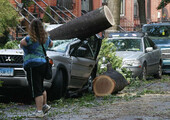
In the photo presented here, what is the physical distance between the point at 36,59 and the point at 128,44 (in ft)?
28.3

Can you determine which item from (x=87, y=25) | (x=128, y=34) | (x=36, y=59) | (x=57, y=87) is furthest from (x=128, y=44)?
(x=36, y=59)

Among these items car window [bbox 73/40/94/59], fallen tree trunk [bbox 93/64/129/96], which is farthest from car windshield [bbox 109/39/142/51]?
fallen tree trunk [bbox 93/64/129/96]

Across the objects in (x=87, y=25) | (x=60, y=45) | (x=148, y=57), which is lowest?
(x=148, y=57)

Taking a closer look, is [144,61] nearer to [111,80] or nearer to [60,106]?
[111,80]

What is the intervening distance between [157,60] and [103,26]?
632 centimetres

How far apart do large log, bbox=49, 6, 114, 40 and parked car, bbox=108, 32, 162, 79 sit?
3.58 meters

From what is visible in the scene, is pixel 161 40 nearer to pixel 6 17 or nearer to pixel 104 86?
pixel 6 17

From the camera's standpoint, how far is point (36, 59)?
27.2 ft

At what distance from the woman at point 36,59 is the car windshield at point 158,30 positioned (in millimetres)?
13214

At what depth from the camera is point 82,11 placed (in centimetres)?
3434

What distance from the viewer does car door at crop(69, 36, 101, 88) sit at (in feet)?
36.0

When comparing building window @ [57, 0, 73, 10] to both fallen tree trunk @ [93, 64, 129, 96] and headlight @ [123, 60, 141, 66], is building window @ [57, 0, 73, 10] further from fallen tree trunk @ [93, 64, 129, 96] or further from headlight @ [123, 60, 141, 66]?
fallen tree trunk @ [93, 64, 129, 96]

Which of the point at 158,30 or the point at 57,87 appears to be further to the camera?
the point at 158,30

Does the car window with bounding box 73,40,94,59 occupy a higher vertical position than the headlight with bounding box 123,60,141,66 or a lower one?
higher
